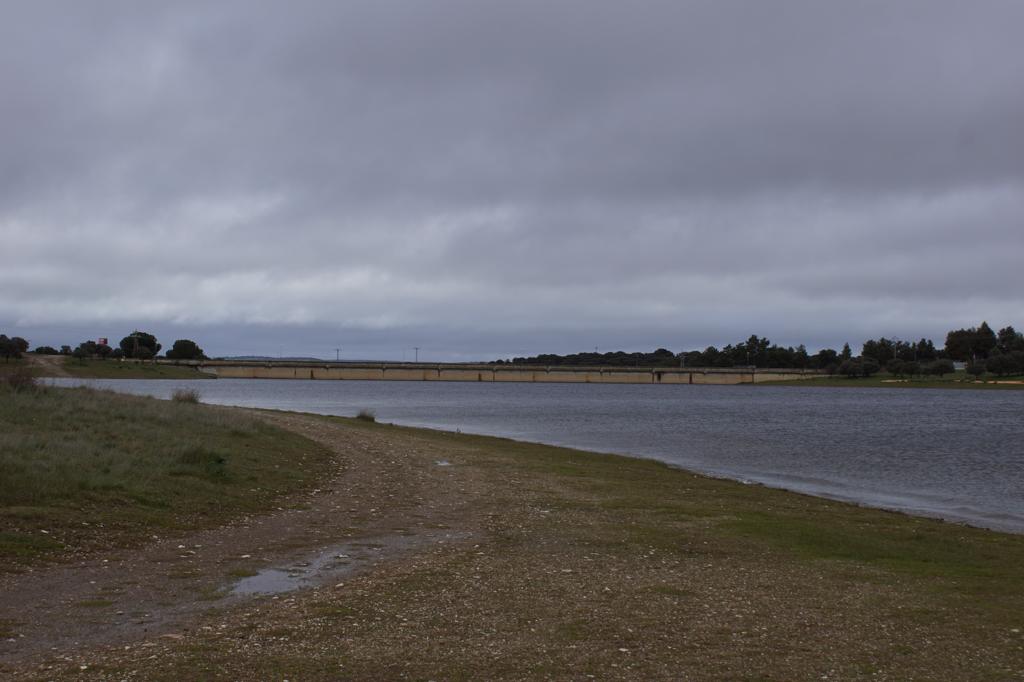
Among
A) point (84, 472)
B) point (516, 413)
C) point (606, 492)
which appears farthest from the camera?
point (516, 413)

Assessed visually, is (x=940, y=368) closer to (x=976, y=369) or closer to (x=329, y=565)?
(x=976, y=369)

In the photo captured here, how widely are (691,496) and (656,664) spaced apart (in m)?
15.6

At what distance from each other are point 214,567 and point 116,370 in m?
173

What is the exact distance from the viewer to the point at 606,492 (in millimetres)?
23547

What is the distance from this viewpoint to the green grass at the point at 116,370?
15638 cm

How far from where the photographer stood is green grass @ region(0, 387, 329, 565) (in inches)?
560

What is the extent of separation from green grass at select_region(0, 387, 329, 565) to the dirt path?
968mm

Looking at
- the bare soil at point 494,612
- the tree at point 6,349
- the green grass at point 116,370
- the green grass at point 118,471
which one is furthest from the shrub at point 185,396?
the tree at point 6,349

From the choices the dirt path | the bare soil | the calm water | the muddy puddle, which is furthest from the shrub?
the muddy puddle

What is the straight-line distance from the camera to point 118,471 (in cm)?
1816

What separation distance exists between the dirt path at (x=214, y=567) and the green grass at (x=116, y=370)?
146186 millimetres

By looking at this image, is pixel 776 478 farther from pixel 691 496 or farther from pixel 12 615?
pixel 12 615

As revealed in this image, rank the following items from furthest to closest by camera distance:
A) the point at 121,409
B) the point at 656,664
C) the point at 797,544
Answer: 1. the point at 121,409
2. the point at 797,544
3. the point at 656,664

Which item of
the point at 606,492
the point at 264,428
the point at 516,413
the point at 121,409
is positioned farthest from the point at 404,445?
the point at 516,413
